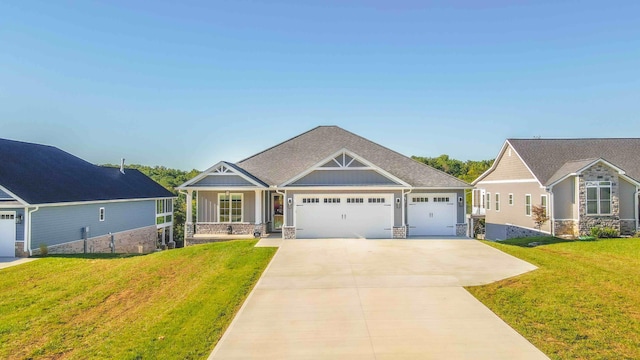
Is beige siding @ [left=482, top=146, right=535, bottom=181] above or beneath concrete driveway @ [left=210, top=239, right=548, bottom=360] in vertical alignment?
above

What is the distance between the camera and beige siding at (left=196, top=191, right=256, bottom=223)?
18734 mm

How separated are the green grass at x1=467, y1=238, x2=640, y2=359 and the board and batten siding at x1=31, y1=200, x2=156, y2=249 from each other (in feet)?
58.1

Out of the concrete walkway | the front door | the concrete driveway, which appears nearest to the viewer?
the concrete driveway

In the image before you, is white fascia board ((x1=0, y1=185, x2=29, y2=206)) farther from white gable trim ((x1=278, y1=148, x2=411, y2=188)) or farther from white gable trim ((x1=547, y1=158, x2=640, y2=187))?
white gable trim ((x1=547, y1=158, x2=640, y2=187))

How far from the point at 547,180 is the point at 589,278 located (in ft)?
39.5

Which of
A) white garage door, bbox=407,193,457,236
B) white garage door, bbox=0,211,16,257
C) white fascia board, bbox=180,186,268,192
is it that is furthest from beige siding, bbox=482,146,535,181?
white garage door, bbox=0,211,16,257

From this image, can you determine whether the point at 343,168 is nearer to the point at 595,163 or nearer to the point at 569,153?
the point at 595,163

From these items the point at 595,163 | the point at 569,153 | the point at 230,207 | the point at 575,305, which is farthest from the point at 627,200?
the point at 230,207

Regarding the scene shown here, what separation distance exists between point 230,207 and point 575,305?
1517 centimetres

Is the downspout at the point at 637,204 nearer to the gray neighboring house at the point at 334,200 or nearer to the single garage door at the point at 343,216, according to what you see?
the gray neighboring house at the point at 334,200

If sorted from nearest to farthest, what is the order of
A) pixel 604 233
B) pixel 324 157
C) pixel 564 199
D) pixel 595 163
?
1. pixel 604 233
2. pixel 595 163
3. pixel 564 199
4. pixel 324 157

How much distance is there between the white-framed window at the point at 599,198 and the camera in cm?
1850

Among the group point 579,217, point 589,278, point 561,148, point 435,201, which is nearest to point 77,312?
point 589,278

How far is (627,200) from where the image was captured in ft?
62.2
